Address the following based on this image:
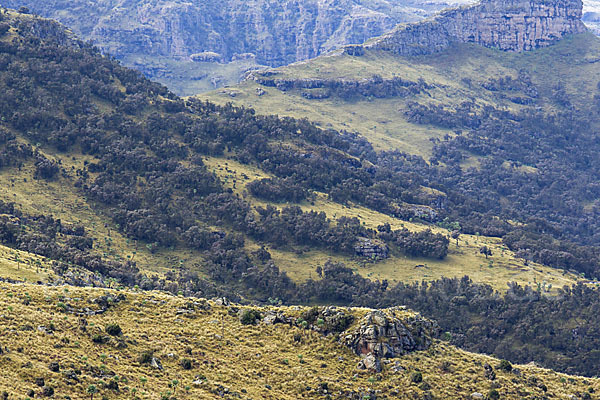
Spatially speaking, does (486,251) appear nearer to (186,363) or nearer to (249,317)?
(249,317)

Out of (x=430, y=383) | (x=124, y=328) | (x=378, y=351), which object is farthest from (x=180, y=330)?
(x=430, y=383)

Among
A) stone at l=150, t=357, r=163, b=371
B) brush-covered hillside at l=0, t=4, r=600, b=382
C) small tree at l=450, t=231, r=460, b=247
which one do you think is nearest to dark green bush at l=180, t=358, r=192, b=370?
stone at l=150, t=357, r=163, b=371

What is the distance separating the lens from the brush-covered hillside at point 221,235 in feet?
448

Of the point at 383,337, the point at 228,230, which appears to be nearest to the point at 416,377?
the point at 383,337

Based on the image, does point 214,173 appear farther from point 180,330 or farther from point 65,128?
point 180,330

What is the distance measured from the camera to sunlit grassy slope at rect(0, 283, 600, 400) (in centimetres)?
5222

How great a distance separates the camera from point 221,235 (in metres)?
160

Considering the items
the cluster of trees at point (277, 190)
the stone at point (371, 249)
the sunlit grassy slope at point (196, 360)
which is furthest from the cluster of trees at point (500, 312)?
the sunlit grassy slope at point (196, 360)

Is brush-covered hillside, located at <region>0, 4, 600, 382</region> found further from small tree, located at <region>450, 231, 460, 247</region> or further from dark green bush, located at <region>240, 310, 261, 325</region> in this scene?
dark green bush, located at <region>240, 310, 261, 325</region>

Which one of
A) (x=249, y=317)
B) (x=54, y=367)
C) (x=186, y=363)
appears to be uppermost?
(x=54, y=367)

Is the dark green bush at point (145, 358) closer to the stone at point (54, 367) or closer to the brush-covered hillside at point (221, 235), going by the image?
the stone at point (54, 367)

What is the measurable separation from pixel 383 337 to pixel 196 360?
20.8m

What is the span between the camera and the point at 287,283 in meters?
146

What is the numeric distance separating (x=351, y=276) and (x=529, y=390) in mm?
83037
